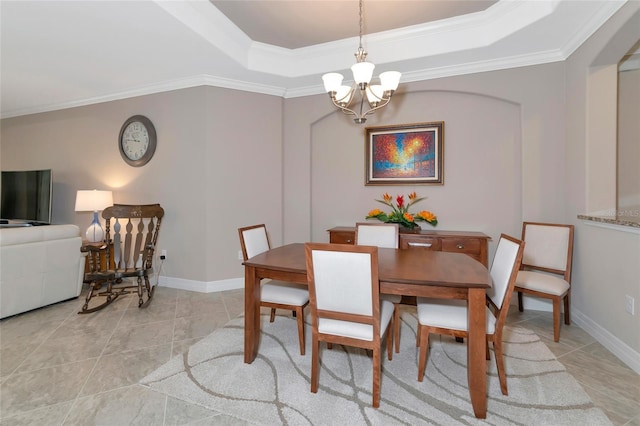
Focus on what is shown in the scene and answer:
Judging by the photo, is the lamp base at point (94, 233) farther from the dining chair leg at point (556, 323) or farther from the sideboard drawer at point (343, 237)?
the dining chair leg at point (556, 323)

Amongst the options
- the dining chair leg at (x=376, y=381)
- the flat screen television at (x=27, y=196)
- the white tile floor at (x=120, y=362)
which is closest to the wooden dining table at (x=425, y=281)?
the dining chair leg at (x=376, y=381)

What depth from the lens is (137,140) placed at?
12.5 ft

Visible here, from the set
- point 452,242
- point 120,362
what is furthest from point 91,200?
point 452,242

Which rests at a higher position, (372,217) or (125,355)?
(372,217)

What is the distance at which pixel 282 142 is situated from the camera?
3.83m

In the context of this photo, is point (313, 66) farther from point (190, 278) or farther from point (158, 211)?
point (190, 278)

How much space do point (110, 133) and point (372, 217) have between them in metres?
3.75

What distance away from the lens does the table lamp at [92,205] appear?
3533 mm

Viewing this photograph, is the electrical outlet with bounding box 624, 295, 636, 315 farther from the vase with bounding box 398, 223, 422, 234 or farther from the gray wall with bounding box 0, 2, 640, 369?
the vase with bounding box 398, 223, 422, 234

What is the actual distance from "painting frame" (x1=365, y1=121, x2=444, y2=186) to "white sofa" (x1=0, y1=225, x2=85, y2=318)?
133 inches

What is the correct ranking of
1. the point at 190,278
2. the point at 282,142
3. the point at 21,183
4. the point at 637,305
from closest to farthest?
the point at 637,305 < the point at 190,278 < the point at 282,142 < the point at 21,183

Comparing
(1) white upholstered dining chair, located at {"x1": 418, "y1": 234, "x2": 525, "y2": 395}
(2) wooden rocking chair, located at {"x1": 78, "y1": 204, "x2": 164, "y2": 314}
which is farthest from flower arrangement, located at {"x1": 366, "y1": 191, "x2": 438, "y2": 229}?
(2) wooden rocking chair, located at {"x1": 78, "y1": 204, "x2": 164, "y2": 314}

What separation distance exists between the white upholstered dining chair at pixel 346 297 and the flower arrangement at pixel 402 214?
1695 mm

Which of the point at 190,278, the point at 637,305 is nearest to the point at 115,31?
the point at 190,278
